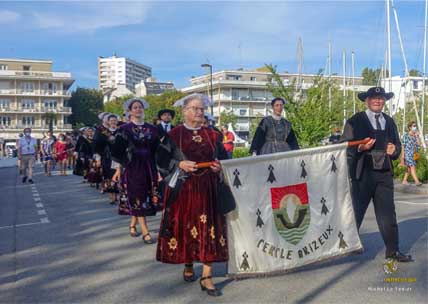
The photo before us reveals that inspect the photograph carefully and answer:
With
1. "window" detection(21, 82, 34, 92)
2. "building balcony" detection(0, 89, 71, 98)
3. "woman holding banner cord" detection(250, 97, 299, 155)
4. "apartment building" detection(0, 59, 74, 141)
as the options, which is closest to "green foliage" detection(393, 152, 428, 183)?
"woman holding banner cord" detection(250, 97, 299, 155)

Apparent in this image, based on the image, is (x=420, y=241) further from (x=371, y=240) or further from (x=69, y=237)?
(x=69, y=237)

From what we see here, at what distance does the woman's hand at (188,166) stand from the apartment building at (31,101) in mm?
94044

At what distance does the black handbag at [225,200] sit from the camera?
5.29m

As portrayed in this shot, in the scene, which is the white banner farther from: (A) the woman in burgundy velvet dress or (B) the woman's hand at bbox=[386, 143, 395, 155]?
(A) the woman in burgundy velvet dress

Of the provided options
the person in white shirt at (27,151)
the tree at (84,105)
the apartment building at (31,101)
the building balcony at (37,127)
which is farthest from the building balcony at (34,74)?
the person in white shirt at (27,151)

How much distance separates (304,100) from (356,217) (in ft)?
40.6

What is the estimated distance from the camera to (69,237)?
830 centimetres

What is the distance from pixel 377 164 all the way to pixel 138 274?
2994mm

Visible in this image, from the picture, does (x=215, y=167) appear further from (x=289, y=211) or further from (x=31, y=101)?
(x=31, y=101)

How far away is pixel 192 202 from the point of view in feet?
17.5

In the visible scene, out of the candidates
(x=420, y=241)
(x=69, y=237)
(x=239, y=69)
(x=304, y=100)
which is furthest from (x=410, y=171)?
(x=239, y=69)

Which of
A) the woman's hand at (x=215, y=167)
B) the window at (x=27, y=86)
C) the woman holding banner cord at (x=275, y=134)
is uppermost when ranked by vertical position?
the window at (x=27, y=86)

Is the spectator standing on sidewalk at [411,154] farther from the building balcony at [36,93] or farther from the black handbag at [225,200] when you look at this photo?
the building balcony at [36,93]

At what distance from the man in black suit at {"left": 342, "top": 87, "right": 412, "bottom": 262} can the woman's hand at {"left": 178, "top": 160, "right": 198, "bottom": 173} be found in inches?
83.3
